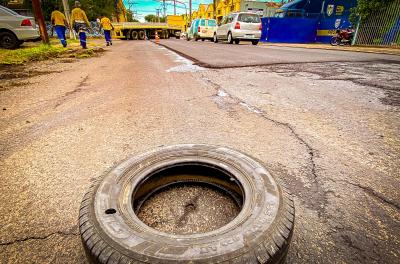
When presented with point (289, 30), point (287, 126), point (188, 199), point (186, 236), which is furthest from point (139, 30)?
point (186, 236)

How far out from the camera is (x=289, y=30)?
65.8 feet

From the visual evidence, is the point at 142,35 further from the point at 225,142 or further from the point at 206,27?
the point at 225,142

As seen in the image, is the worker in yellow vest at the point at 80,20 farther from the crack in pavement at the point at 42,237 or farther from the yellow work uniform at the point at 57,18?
the crack in pavement at the point at 42,237

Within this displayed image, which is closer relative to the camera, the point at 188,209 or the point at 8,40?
the point at 188,209

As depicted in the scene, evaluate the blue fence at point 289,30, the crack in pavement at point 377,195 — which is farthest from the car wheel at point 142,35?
the crack in pavement at point 377,195

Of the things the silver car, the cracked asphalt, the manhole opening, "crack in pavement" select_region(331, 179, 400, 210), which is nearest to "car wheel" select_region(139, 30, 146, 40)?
the silver car

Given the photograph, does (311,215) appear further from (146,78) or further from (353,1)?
(353,1)

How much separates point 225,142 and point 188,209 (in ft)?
2.84

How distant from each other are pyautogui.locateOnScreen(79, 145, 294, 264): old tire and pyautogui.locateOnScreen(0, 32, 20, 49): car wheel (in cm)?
1211

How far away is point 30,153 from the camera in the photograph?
1.86 metres

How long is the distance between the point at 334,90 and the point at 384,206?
Answer: 106 inches

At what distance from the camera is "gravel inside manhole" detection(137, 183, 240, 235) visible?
1.11m

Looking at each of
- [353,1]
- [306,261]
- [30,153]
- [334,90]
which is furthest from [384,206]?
[353,1]

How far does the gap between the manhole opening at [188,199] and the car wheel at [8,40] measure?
12.2 m
